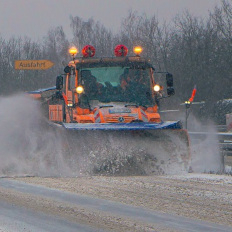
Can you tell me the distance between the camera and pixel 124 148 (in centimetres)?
987

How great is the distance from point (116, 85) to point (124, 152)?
1875 mm

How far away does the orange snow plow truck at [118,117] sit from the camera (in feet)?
32.1

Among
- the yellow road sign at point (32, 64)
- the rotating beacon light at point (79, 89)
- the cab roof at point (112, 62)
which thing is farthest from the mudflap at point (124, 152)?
the yellow road sign at point (32, 64)

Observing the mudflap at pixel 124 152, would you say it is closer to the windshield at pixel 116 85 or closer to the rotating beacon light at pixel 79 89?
the windshield at pixel 116 85

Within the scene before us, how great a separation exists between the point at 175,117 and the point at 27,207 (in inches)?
690

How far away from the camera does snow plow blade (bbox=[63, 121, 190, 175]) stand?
9.71 meters

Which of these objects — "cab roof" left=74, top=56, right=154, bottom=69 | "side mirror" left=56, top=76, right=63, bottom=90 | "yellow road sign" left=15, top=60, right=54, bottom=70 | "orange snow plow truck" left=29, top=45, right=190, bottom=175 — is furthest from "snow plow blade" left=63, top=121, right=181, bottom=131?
"yellow road sign" left=15, top=60, right=54, bottom=70

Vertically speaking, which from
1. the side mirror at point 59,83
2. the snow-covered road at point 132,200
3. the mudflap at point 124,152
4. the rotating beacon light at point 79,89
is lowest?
the snow-covered road at point 132,200

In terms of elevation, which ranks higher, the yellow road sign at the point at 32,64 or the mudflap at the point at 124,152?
the yellow road sign at the point at 32,64

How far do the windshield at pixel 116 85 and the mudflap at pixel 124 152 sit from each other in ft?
4.70

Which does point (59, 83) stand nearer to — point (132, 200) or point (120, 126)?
point (120, 126)

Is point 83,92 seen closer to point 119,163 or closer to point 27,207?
point 119,163

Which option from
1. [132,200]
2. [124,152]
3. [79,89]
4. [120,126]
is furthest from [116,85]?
[132,200]

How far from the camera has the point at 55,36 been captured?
70125 millimetres
